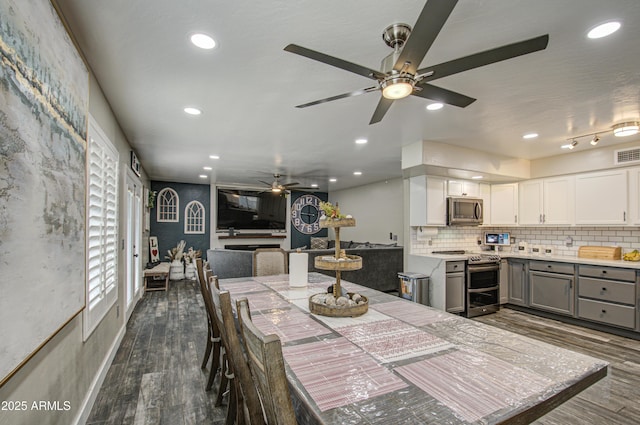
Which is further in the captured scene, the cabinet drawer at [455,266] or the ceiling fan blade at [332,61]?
the cabinet drawer at [455,266]

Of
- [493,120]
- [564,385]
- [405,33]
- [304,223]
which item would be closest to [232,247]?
[304,223]

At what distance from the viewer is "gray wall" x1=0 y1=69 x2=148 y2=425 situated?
4.09 feet

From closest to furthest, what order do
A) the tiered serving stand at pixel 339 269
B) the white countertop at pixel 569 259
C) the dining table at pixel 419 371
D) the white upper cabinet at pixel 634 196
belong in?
1. the dining table at pixel 419 371
2. the tiered serving stand at pixel 339 269
3. the white countertop at pixel 569 259
4. the white upper cabinet at pixel 634 196

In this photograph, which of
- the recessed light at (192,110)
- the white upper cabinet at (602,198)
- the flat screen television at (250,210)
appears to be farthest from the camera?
the flat screen television at (250,210)

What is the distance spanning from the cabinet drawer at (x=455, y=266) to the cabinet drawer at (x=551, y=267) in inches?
45.3

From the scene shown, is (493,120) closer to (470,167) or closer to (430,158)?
(430,158)

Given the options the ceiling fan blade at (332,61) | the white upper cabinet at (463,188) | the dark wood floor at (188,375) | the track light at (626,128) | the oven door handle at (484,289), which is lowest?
the dark wood floor at (188,375)

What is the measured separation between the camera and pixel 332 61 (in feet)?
5.14

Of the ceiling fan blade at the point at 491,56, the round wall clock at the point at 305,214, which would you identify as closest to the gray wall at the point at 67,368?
the ceiling fan blade at the point at 491,56

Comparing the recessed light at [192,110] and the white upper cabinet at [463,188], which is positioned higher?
the recessed light at [192,110]

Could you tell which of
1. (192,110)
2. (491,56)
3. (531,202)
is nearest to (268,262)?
(192,110)

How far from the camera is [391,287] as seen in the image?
601 centimetres

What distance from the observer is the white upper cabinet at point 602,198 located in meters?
4.03

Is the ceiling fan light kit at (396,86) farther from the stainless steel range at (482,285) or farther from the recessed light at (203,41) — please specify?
the stainless steel range at (482,285)
